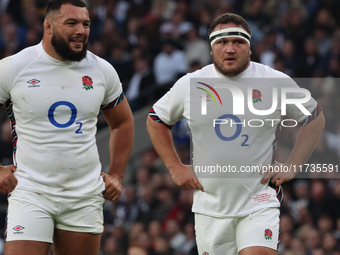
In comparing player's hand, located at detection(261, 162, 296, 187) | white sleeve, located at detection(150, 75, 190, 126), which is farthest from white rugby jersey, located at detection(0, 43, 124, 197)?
player's hand, located at detection(261, 162, 296, 187)

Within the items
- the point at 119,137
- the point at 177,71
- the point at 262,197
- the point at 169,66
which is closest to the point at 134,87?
the point at 169,66

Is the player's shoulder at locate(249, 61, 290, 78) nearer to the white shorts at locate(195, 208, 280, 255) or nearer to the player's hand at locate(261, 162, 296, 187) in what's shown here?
the player's hand at locate(261, 162, 296, 187)

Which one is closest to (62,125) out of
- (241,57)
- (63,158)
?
(63,158)

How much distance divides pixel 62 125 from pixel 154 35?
8.27 meters

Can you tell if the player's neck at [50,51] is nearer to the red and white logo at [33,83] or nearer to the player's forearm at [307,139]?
the red and white logo at [33,83]

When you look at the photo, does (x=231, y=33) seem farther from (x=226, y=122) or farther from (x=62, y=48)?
(x=62, y=48)

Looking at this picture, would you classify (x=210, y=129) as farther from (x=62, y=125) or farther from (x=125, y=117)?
(x=62, y=125)

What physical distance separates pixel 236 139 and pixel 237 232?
816mm

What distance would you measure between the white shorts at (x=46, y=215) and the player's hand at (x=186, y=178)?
31.3 inches

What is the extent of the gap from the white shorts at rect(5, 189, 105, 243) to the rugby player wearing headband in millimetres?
926

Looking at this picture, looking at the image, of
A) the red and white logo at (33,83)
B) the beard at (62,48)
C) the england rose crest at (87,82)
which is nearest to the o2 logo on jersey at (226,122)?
the england rose crest at (87,82)

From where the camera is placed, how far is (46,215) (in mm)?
4676

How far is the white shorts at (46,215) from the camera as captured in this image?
15.0ft

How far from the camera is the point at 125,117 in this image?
17.5ft
